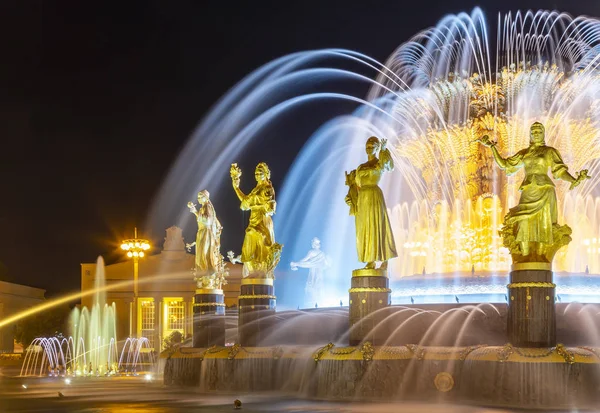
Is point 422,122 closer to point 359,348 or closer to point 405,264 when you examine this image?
point 405,264

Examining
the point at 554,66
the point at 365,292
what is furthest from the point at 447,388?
the point at 554,66

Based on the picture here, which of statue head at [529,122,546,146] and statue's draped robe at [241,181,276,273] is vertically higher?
statue head at [529,122,546,146]

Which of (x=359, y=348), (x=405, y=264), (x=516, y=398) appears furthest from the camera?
(x=405, y=264)

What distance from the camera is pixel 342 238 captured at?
38719mm

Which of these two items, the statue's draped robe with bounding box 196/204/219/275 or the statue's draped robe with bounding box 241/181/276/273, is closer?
the statue's draped robe with bounding box 241/181/276/273

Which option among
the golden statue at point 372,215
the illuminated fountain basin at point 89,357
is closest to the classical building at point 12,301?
the illuminated fountain basin at point 89,357

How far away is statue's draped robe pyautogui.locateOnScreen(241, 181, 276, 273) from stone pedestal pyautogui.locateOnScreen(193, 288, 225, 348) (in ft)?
8.88

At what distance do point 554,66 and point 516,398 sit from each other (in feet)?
48.0

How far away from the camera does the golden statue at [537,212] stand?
17.7 m

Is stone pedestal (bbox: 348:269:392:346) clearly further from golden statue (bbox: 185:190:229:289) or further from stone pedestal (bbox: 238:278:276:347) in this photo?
golden statue (bbox: 185:190:229:289)

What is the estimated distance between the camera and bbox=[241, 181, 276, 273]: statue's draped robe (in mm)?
22859

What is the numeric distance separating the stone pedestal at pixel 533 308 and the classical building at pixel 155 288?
2996 inches

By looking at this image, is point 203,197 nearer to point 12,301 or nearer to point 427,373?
point 427,373

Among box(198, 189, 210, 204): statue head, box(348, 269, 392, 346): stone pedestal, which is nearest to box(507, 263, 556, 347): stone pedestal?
box(348, 269, 392, 346): stone pedestal
